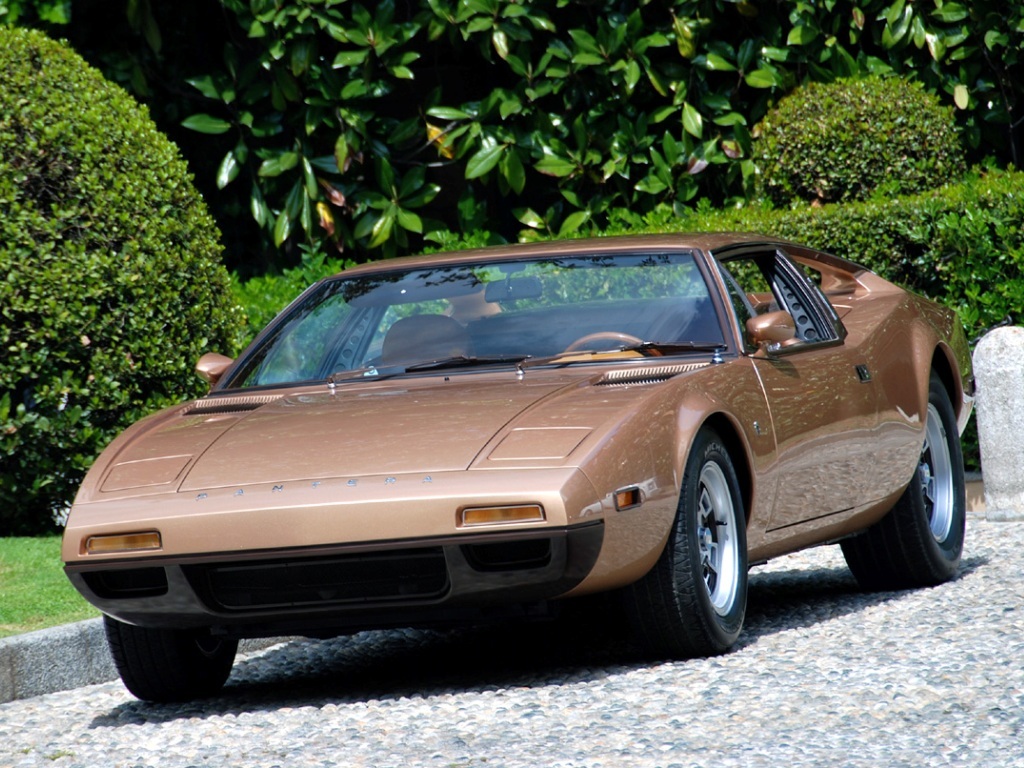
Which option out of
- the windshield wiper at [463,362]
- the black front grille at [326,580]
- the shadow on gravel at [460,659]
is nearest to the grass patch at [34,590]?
the shadow on gravel at [460,659]

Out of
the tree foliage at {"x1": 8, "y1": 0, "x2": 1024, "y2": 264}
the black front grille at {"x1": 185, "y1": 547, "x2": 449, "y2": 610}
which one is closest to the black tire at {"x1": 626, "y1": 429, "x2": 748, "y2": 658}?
the black front grille at {"x1": 185, "y1": 547, "x2": 449, "y2": 610}

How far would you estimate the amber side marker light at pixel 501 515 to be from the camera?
4.74m

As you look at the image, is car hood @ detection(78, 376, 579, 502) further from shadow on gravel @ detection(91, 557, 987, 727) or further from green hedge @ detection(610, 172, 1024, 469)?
green hedge @ detection(610, 172, 1024, 469)

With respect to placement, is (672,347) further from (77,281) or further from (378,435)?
(77,281)

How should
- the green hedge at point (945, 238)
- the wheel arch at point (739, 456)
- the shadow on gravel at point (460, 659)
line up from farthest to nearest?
the green hedge at point (945, 238) → the wheel arch at point (739, 456) → the shadow on gravel at point (460, 659)

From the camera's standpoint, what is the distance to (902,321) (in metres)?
7.20

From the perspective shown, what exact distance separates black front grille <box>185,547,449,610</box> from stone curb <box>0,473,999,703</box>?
4.04 ft

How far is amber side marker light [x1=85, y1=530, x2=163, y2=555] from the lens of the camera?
4.98 metres

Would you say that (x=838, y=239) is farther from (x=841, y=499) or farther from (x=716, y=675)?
(x=716, y=675)

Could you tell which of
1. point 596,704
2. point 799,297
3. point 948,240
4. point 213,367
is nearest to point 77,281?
point 213,367

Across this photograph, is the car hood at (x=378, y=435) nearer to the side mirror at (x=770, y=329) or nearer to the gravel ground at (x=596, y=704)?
the side mirror at (x=770, y=329)

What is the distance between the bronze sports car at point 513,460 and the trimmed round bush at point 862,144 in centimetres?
487

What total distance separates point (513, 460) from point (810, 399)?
172 centimetres

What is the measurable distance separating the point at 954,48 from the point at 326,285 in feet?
23.6
